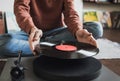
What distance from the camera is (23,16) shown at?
3.72ft

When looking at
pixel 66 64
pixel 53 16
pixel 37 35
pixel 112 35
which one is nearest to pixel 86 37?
pixel 37 35

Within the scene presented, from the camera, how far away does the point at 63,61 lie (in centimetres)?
68

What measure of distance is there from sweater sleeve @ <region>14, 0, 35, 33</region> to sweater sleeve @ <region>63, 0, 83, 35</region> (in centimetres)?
22

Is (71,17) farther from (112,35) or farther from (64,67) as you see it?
(112,35)

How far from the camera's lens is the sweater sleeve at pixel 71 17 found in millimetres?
1193

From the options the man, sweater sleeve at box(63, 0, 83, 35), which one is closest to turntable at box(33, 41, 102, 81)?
sweater sleeve at box(63, 0, 83, 35)

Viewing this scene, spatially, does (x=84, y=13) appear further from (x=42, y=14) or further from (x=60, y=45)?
(x=60, y=45)

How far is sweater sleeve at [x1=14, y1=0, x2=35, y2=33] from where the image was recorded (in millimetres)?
1050

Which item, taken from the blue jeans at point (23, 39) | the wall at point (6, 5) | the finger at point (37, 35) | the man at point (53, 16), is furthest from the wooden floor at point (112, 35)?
the finger at point (37, 35)

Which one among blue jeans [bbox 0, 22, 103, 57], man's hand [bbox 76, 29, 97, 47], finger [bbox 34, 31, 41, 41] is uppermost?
finger [bbox 34, 31, 41, 41]

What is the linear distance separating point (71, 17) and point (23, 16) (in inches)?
10.8

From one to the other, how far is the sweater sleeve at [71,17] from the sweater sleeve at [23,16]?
216 millimetres

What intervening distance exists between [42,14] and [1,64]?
21.4 inches

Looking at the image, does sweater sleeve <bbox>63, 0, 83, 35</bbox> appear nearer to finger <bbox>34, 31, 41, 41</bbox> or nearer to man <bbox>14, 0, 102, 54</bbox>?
man <bbox>14, 0, 102, 54</bbox>
